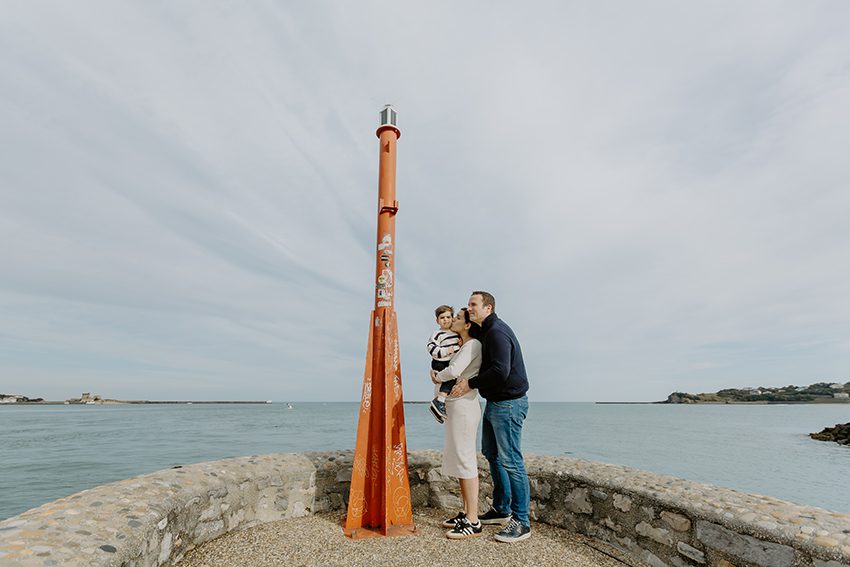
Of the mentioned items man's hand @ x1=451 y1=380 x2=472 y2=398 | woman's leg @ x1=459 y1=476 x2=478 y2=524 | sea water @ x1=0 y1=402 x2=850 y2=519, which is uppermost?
man's hand @ x1=451 y1=380 x2=472 y2=398

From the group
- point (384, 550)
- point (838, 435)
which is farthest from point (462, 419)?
point (838, 435)

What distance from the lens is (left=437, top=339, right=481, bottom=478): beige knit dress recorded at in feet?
11.4

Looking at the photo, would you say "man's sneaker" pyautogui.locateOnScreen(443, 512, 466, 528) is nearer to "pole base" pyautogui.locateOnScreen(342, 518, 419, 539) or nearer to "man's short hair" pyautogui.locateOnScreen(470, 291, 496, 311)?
"pole base" pyautogui.locateOnScreen(342, 518, 419, 539)

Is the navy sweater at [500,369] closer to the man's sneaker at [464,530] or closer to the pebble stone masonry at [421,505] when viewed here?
the pebble stone masonry at [421,505]

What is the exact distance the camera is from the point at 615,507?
3172 mm

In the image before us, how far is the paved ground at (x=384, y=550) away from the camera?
2.94 meters

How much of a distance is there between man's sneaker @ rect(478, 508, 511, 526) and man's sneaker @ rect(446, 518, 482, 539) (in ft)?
0.79

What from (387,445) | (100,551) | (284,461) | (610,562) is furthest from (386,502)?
(100,551)

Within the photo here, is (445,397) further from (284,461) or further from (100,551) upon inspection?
(100,551)

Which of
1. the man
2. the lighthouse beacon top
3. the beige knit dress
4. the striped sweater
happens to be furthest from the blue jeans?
the lighthouse beacon top

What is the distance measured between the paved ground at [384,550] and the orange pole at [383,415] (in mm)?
199

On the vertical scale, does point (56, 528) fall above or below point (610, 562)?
above

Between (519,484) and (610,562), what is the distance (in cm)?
75

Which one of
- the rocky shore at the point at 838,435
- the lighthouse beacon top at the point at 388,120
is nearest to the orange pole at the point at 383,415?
the lighthouse beacon top at the point at 388,120
